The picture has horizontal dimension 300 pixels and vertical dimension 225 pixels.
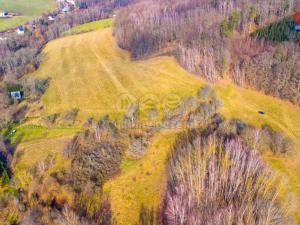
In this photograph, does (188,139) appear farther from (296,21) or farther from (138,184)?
(296,21)

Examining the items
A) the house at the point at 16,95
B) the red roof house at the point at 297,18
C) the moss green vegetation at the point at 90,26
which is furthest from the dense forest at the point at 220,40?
the house at the point at 16,95

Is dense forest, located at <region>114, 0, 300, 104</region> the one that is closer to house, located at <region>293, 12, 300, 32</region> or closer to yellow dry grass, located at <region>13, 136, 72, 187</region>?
house, located at <region>293, 12, 300, 32</region>

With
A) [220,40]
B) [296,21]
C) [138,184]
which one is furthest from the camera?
[296,21]

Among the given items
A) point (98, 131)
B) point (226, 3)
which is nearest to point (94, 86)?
point (98, 131)

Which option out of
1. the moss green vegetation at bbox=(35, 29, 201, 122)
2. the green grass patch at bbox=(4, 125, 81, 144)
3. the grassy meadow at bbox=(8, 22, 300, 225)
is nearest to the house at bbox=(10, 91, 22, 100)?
the moss green vegetation at bbox=(35, 29, 201, 122)

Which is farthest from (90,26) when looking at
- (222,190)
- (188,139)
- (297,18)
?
(222,190)

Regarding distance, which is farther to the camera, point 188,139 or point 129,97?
point 129,97
